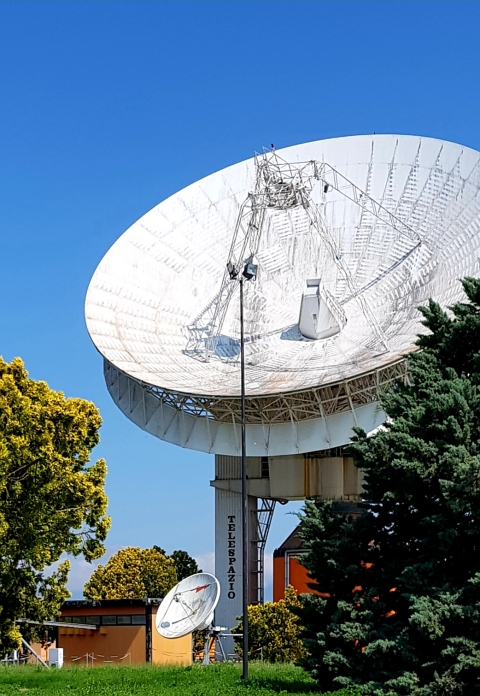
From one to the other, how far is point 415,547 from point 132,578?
55.1 meters

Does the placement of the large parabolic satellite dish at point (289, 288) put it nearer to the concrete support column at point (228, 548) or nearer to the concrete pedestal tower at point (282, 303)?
the concrete pedestal tower at point (282, 303)

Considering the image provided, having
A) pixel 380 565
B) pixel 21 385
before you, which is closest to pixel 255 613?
pixel 21 385

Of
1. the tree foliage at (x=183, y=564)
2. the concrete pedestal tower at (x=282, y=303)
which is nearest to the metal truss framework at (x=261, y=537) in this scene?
the concrete pedestal tower at (x=282, y=303)

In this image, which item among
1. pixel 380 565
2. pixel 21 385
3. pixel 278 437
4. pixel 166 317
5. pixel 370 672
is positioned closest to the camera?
pixel 370 672

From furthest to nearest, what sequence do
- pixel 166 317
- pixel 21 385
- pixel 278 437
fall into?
pixel 166 317 < pixel 278 437 < pixel 21 385

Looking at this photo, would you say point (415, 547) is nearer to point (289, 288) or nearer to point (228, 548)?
point (289, 288)

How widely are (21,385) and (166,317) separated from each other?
13.5m

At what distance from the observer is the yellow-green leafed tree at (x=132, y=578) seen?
247ft

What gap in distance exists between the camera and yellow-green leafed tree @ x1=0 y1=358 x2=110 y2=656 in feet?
98.9

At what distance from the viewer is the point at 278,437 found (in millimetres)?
41500

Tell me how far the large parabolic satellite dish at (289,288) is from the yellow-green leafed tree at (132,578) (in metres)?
34.1

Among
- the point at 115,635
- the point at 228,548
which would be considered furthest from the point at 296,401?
the point at 115,635

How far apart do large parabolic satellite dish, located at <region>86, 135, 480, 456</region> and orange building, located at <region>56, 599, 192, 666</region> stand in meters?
9.54

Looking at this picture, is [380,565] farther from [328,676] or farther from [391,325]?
[391,325]
